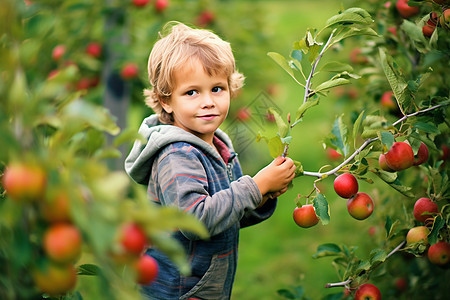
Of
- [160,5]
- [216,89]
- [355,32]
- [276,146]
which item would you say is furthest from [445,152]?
[160,5]

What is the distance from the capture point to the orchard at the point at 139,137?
2.68 feet

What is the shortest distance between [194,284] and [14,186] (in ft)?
2.86

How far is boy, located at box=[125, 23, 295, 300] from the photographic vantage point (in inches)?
56.9

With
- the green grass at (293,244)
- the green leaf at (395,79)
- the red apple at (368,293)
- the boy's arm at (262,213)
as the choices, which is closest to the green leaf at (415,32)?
the green leaf at (395,79)

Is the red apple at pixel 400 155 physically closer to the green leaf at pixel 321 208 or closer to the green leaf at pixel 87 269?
the green leaf at pixel 321 208

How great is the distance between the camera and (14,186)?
2.56 feet

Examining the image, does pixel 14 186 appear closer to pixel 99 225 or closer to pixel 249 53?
pixel 99 225

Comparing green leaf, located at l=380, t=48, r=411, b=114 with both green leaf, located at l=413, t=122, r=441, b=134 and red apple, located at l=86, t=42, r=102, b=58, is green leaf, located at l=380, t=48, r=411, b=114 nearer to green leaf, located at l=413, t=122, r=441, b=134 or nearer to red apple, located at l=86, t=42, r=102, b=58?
green leaf, located at l=413, t=122, r=441, b=134

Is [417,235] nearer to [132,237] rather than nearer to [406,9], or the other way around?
[406,9]

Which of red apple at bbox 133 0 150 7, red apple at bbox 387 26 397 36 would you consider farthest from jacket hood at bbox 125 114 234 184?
red apple at bbox 133 0 150 7

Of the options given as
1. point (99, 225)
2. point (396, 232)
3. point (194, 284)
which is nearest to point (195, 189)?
point (194, 284)

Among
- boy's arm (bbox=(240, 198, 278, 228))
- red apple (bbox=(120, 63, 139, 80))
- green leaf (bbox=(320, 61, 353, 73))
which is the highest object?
green leaf (bbox=(320, 61, 353, 73))

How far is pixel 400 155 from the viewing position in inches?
56.8

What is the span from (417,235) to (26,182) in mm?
1227
